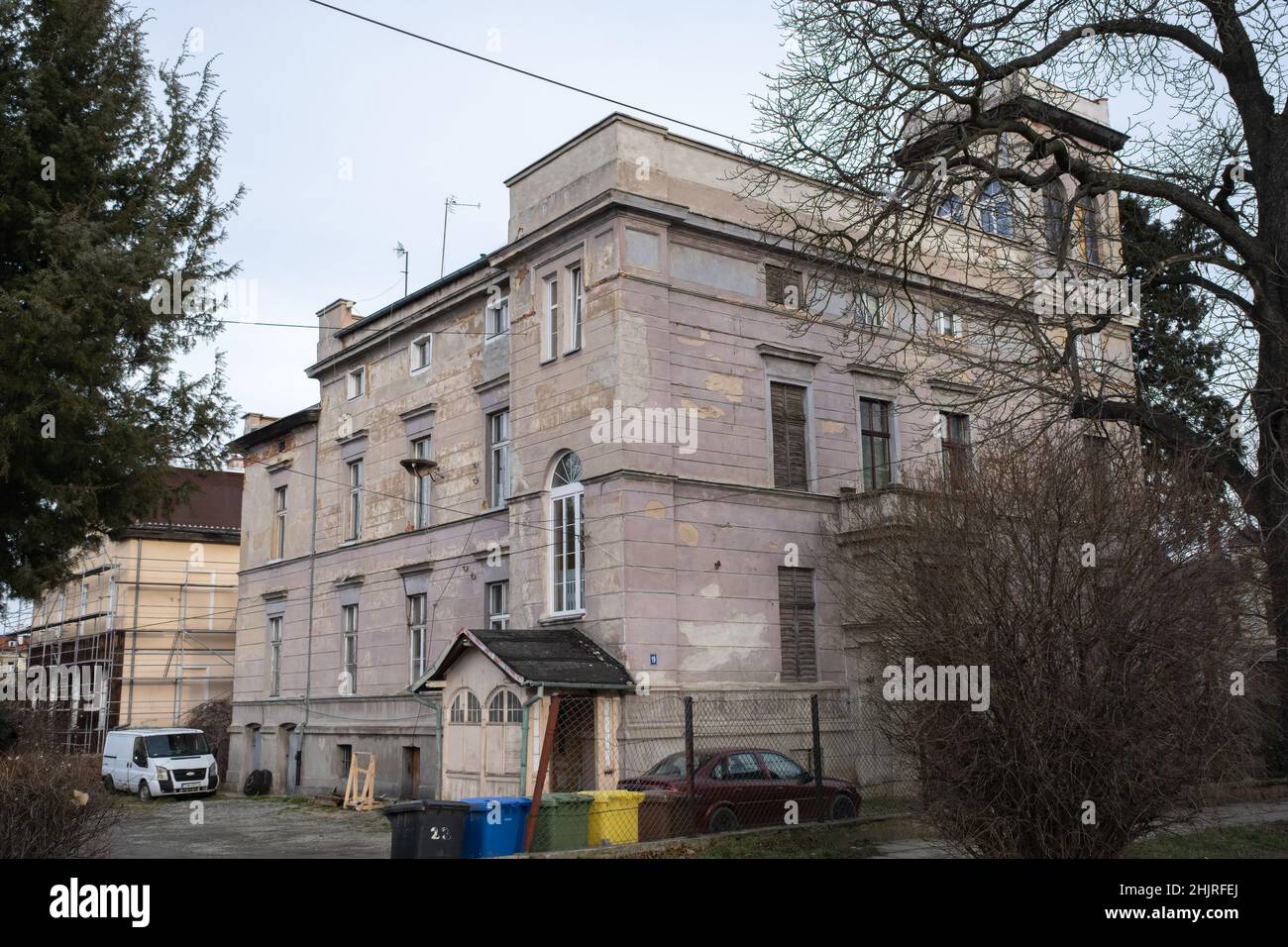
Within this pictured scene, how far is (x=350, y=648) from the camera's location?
104 ft

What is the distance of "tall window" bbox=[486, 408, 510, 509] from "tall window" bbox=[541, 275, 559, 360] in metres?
3.08

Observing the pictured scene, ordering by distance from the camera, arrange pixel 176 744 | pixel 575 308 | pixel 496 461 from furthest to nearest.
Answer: pixel 176 744
pixel 496 461
pixel 575 308

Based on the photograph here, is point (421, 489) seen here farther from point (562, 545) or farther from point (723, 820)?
point (723, 820)

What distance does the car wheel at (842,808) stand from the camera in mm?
17859

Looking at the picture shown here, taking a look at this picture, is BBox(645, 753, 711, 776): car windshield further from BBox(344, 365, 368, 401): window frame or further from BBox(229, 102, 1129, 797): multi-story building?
BBox(344, 365, 368, 401): window frame

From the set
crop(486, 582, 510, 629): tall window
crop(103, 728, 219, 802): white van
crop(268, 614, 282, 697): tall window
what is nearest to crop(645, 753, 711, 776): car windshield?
crop(486, 582, 510, 629): tall window

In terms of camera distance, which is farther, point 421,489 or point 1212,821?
point 421,489

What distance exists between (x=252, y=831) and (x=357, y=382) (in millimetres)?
13780

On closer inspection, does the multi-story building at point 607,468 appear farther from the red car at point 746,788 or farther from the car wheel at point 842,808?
the car wheel at point 842,808

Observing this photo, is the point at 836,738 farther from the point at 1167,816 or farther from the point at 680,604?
the point at 1167,816

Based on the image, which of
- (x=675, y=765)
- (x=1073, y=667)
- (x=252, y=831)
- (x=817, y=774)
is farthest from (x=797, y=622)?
(x=1073, y=667)

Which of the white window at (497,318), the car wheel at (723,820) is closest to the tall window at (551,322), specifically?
the white window at (497,318)

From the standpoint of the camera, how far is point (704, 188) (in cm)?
2394
